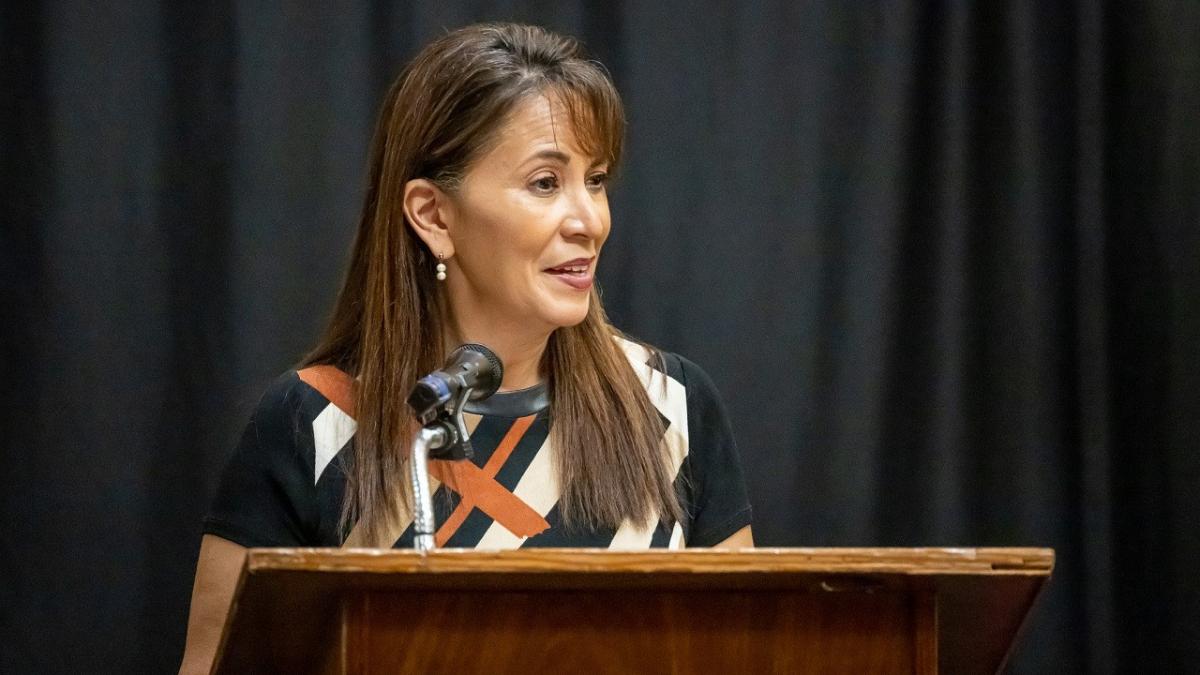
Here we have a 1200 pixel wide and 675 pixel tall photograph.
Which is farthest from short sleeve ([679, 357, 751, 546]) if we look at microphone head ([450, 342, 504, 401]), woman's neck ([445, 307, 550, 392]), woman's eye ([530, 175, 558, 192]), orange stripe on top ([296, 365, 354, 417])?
microphone head ([450, 342, 504, 401])

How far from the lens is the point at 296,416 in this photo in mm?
2262

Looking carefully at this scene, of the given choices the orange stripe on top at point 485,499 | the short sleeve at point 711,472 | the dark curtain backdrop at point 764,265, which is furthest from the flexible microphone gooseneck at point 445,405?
the dark curtain backdrop at point 764,265

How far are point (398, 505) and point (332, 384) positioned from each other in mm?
243

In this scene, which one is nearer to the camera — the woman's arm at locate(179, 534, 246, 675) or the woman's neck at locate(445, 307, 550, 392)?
the woman's arm at locate(179, 534, 246, 675)

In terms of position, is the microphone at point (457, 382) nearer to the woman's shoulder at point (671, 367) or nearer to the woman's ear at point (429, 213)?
the woman's ear at point (429, 213)

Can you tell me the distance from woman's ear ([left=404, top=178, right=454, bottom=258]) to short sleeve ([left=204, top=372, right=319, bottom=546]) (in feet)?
1.08

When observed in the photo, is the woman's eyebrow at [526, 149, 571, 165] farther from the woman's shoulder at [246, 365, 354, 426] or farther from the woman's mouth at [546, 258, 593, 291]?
the woman's shoulder at [246, 365, 354, 426]

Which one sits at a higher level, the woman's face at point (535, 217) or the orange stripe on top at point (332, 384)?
the woman's face at point (535, 217)

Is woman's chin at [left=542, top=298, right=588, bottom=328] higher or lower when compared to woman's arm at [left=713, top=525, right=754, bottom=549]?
higher

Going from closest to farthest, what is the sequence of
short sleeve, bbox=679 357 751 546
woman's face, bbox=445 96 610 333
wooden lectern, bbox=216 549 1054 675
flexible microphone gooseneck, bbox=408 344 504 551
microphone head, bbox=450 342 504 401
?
wooden lectern, bbox=216 549 1054 675, flexible microphone gooseneck, bbox=408 344 504 551, microphone head, bbox=450 342 504 401, woman's face, bbox=445 96 610 333, short sleeve, bbox=679 357 751 546

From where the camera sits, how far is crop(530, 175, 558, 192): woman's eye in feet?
7.51

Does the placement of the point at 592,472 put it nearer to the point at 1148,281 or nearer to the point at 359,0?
the point at 359,0

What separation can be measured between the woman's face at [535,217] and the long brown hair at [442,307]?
29 millimetres

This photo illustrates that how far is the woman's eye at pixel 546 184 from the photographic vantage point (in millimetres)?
2289
